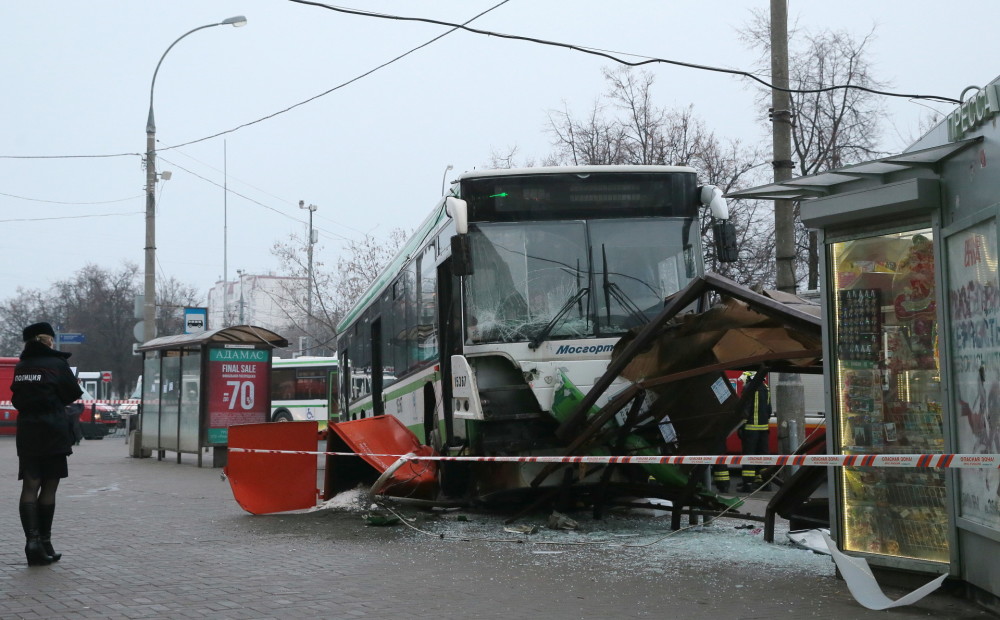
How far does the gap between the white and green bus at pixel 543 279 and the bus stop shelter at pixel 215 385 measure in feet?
39.7

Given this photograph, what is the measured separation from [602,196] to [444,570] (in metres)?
4.44

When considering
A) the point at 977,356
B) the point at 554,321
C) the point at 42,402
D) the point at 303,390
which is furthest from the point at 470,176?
the point at 303,390

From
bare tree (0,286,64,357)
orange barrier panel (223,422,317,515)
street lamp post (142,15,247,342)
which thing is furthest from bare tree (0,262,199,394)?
orange barrier panel (223,422,317,515)

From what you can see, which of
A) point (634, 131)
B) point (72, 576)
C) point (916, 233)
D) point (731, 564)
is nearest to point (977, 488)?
point (916, 233)

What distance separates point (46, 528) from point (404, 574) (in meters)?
2.89

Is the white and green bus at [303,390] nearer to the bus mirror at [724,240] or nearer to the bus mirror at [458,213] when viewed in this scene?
the bus mirror at [458,213]

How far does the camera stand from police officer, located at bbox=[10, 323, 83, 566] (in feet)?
28.9

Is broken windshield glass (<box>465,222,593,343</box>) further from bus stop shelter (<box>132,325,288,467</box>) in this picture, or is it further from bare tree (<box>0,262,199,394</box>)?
bare tree (<box>0,262,199,394</box>)

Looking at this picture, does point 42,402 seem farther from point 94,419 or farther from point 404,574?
point 94,419

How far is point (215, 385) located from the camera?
2302 centimetres

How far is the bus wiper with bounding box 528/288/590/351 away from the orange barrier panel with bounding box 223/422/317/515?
10.2 feet

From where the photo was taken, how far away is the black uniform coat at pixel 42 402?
29.3ft

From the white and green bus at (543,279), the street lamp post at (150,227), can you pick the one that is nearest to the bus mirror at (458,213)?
the white and green bus at (543,279)

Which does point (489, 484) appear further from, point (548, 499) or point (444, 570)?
point (444, 570)
